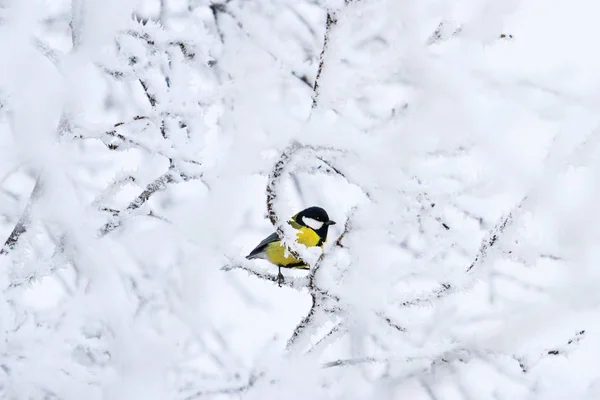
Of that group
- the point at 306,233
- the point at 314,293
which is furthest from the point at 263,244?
the point at 314,293

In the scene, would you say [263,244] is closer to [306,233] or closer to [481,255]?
[306,233]

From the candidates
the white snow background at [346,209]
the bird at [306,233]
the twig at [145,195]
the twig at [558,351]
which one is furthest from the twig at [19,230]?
the twig at [558,351]

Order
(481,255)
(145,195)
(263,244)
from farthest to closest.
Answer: (263,244) → (145,195) → (481,255)

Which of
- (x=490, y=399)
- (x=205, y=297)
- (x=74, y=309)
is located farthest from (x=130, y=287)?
(x=490, y=399)

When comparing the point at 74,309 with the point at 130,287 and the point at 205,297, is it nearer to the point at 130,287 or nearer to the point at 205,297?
the point at 130,287

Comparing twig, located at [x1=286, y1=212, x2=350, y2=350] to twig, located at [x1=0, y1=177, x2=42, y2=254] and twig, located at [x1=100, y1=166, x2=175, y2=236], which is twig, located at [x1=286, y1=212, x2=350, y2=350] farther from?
twig, located at [x1=0, y1=177, x2=42, y2=254]

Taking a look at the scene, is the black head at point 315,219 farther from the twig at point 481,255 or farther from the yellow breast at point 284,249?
the twig at point 481,255
